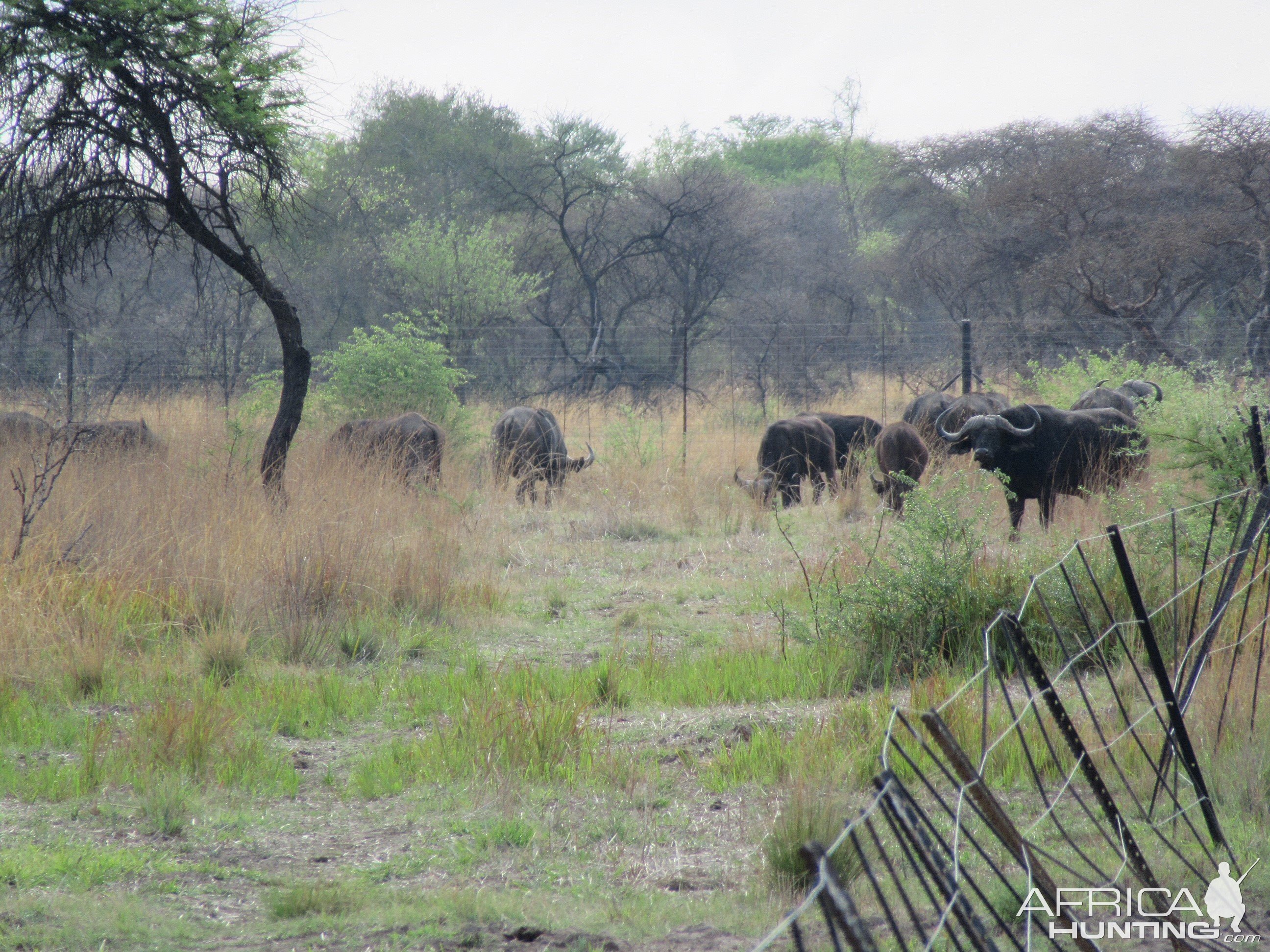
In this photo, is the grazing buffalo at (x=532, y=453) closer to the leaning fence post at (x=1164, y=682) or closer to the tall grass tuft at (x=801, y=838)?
the tall grass tuft at (x=801, y=838)

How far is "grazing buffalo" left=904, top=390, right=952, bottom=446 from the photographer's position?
1224 centimetres

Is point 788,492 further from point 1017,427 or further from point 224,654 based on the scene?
point 224,654

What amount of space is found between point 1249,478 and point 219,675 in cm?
534

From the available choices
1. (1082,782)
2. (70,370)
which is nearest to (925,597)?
(1082,782)

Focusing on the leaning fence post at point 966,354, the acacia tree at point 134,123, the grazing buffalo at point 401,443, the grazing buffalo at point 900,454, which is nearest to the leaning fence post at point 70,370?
the grazing buffalo at point 401,443

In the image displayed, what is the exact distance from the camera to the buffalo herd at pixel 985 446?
8.79 m

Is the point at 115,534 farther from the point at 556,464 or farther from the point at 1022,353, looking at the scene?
the point at 1022,353

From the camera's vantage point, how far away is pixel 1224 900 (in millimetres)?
2766

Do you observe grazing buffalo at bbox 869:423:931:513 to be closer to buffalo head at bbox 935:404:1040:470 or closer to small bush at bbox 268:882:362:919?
buffalo head at bbox 935:404:1040:470

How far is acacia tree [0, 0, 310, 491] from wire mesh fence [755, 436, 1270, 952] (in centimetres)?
604

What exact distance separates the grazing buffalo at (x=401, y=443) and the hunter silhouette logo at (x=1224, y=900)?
7787 mm

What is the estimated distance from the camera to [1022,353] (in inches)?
945

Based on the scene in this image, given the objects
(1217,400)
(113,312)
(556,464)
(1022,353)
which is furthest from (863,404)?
(113,312)

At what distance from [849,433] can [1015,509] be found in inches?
140
